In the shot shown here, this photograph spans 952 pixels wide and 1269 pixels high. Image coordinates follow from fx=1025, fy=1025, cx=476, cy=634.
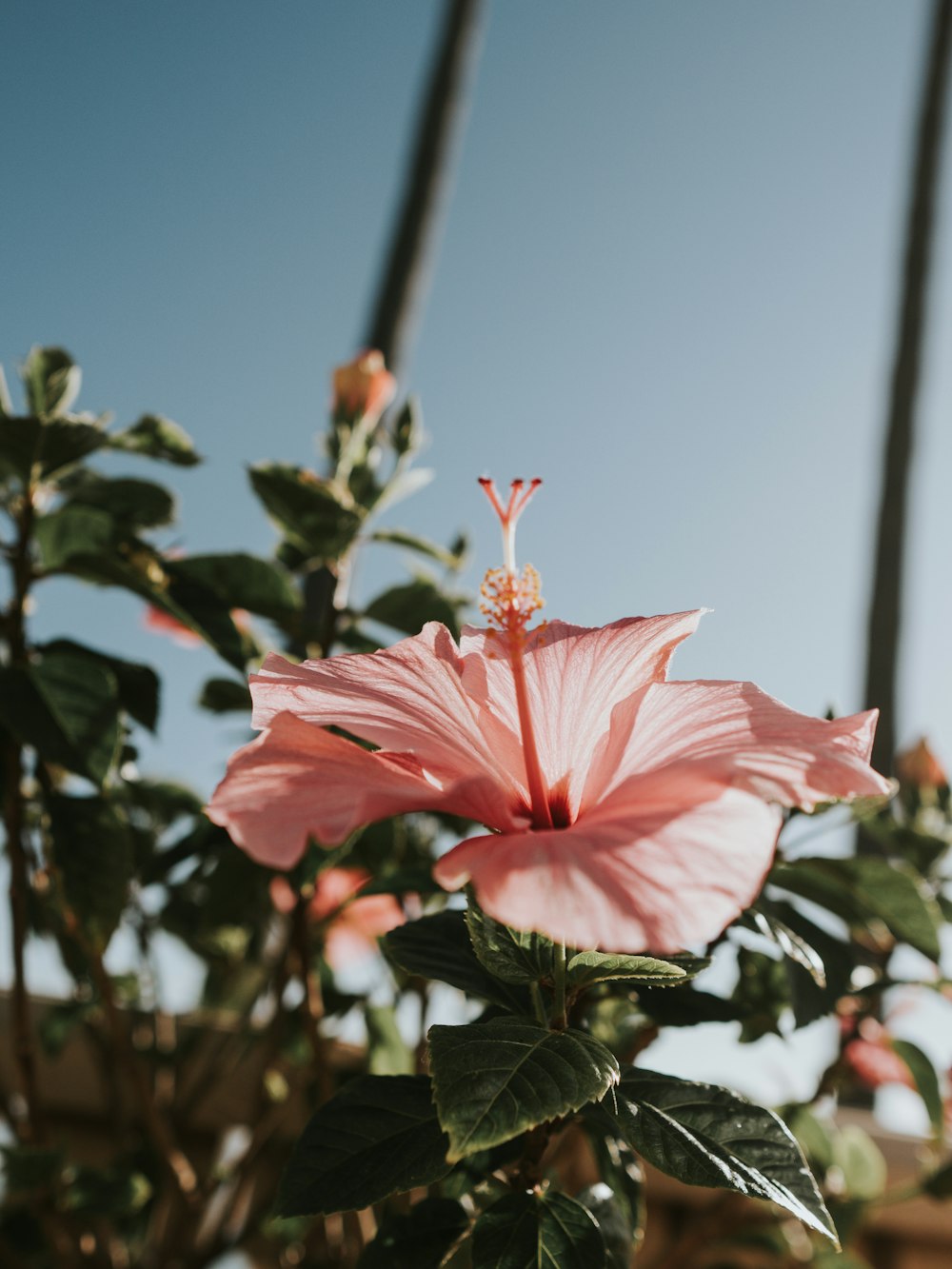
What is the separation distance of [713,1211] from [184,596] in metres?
0.90

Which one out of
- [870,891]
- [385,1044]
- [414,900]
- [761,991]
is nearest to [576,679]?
[761,991]

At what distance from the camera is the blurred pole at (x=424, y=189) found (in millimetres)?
2713

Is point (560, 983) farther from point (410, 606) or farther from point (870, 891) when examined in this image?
point (410, 606)

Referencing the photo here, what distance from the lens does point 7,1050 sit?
5.66 feet

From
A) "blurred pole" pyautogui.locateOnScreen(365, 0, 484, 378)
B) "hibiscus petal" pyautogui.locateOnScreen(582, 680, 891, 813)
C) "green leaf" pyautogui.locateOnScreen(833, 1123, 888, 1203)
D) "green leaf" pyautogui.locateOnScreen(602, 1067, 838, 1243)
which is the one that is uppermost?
"blurred pole" pyautogui.locateOnScreen(365, 0, 484, 378)

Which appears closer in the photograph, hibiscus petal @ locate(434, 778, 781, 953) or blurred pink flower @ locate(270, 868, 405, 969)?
hibiscus petal @ locate(434, 778, 781, 953)

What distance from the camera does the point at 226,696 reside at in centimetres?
118

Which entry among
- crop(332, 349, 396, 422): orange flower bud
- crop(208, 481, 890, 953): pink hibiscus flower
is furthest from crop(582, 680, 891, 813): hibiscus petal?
crop(332, 349, 396, 422): orange flower bud

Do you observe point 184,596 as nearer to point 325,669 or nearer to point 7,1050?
point 325,669

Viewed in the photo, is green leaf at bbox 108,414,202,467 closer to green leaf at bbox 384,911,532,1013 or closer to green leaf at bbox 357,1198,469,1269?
green leaf at bbox 384,911,532,1013

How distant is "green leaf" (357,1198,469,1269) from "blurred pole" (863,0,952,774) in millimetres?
1575

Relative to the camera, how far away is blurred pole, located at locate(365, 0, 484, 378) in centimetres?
271

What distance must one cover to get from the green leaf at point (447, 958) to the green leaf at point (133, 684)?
1.51 feet

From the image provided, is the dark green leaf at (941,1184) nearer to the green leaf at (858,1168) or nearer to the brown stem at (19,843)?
the green leaf at (858,1168)
